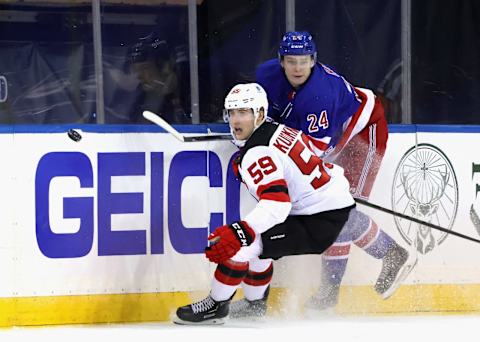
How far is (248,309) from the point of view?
5.25 m

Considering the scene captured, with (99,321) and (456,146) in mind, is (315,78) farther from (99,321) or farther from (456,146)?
(99,321)

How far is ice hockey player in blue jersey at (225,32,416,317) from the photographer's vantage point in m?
5.32

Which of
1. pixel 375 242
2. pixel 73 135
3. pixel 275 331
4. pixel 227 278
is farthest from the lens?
pixel 375 242

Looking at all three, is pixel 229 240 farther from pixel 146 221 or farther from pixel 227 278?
pixel 146 221

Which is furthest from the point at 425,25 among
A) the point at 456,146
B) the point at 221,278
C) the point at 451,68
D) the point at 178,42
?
the point at 221,278

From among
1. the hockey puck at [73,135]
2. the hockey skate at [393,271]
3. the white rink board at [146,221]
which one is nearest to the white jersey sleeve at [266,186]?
the white rink board at [146,221]

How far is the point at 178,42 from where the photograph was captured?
19.4 ft

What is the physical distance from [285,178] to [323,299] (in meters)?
0.76

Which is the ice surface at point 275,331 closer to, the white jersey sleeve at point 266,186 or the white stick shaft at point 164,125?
the white jersey sleeve at point 266,186

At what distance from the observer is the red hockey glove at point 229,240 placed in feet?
15.5

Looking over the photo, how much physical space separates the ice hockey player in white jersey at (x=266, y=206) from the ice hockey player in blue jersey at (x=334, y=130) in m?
0.25

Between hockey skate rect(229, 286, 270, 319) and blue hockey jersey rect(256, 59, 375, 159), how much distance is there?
0.74 metres

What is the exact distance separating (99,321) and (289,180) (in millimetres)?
1040

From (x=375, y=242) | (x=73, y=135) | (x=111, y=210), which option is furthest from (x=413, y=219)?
(x=73, y=135)
